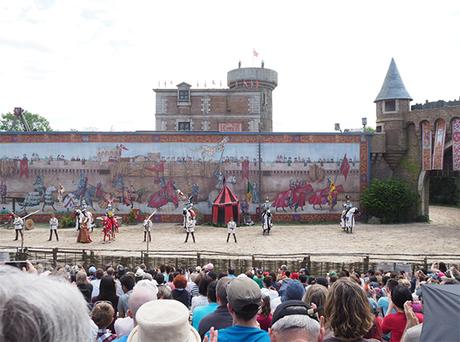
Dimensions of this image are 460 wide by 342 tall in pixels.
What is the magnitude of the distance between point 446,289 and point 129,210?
97.4ft

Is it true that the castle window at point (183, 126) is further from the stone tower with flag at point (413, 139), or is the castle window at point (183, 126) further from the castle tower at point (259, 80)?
the stone tower with flag at point (413, 139)

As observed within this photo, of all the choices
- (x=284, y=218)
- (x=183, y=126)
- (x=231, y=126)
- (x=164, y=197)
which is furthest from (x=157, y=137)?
(x=231, y=126)

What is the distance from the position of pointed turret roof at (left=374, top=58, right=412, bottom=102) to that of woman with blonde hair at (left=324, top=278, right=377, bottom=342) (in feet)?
108

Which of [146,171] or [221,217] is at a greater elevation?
[146,171]

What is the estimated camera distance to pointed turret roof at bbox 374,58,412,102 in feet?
111

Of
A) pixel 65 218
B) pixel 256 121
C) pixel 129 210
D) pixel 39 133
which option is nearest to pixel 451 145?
pixel 256 121

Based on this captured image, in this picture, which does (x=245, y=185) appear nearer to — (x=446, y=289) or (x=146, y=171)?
(x=146, y=171)

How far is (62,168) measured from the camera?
32.3 metres

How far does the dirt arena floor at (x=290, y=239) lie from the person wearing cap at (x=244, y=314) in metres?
17.4

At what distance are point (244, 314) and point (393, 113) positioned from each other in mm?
32803

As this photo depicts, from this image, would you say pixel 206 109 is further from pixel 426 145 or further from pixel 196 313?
pixel 196 313

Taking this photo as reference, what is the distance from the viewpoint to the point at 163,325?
2.63 m

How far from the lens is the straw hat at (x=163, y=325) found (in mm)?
2637

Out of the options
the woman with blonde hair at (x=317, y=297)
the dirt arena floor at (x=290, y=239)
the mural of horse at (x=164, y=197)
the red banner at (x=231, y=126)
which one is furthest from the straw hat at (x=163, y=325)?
the red banner at (x=231, y=126)
